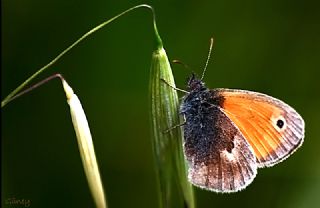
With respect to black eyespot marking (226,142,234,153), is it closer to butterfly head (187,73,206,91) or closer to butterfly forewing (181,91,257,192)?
butterfly forewing (181,91,257,192)

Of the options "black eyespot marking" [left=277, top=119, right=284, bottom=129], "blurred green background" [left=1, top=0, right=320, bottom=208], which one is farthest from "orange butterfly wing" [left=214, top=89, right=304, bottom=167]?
"blurred green background" [left=1, top=0, right=320, bottom=208]

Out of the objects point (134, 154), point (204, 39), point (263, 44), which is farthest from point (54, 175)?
point (263, 44)

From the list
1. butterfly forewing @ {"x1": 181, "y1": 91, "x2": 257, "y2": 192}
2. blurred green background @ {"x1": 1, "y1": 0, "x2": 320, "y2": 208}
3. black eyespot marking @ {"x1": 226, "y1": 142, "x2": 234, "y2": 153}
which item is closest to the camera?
butterfly forewing @ {"x1": 181, "y1": 91, "x2": 257, "y2": 192}

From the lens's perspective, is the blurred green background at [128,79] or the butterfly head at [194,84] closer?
the butterfly head at [194,84]

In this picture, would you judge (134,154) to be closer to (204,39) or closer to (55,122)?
(55,122)

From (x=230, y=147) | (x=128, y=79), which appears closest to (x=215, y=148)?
(x=230, y=147)

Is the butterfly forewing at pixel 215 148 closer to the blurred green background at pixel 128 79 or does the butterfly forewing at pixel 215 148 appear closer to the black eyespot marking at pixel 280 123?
the black eyespot marking at pixel 280 123

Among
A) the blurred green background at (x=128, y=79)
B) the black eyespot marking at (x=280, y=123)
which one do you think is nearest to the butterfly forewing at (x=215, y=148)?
the black eyespot marking at (x=280, y=123)
